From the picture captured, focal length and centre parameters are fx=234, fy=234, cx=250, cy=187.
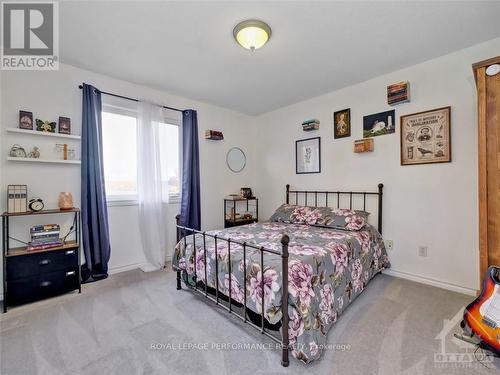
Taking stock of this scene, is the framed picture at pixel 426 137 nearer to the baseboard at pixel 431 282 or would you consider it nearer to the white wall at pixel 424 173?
the white wall at pixel 424 173

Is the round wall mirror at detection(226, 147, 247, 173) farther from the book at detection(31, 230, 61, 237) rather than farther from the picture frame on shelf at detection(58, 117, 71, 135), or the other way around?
the book at detection(31, 230, 61, 237)

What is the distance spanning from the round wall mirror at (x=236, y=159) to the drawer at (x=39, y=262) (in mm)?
2586

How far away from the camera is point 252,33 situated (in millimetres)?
2010

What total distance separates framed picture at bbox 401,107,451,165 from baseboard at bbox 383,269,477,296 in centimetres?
132

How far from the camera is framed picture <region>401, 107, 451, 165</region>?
251 centimetres

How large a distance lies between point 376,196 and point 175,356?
2.80 m

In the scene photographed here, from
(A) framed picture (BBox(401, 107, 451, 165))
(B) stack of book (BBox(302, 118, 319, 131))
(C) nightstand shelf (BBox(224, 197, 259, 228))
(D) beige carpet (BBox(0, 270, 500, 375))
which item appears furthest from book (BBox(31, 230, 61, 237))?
(A) framed picture (BBox(401, 107, 451, 165))

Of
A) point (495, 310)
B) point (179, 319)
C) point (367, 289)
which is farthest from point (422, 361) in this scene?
point (179, 319)

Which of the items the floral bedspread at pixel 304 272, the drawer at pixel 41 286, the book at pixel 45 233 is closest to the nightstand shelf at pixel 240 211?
the floral bedspread at pixel 304 272

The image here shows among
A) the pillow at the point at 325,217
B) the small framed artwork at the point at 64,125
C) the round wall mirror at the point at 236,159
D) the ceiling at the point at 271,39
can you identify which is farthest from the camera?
the round wall mirror at the point at 236,159

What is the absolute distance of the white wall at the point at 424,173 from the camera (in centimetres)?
239

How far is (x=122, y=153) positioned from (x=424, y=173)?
3.75m

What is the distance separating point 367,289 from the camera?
254 cm

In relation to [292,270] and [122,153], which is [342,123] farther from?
[122,153]
